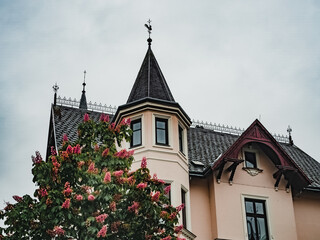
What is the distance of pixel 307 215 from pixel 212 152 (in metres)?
5.08

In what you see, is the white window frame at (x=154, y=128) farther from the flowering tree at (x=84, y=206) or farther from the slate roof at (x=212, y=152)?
the flowering tree at (x=84, y=206)

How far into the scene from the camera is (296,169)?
22.3m

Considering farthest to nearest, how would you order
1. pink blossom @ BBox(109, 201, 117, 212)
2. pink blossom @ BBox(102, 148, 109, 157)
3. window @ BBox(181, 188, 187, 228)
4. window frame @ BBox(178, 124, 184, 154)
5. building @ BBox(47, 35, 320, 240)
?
1. window frame @ BBox(178, 124, 184, 154)
2. building @ BBox(47, 35, 320, 240)
3. window @ BBox(181, 188, 187, 228)
4. pink blossom @ BBox(102, 148, 109, 157)
5. pink blossom @ BBox(109, 201, 117, 212)

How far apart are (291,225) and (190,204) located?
177 inches

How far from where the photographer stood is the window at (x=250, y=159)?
22906mm

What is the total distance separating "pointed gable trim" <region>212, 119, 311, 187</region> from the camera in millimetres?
21891

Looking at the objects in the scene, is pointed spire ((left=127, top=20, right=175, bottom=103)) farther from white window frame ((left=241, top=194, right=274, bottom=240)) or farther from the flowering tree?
the flowering tree

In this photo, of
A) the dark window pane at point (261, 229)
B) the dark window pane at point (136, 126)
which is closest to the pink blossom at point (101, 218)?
the dark window pane at point (136, 126)

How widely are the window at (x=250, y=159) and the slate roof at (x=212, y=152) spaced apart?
1.44 meters

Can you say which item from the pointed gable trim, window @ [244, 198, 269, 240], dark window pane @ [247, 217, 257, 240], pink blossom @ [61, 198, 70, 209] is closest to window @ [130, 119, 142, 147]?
the pointed gable trim

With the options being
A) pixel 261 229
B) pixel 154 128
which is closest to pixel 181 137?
pixel 154 128

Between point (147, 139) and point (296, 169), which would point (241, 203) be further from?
point (147, 139)

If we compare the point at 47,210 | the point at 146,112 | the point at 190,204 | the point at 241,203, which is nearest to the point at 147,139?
the point at 146,112

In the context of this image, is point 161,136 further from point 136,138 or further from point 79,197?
point 79,197
